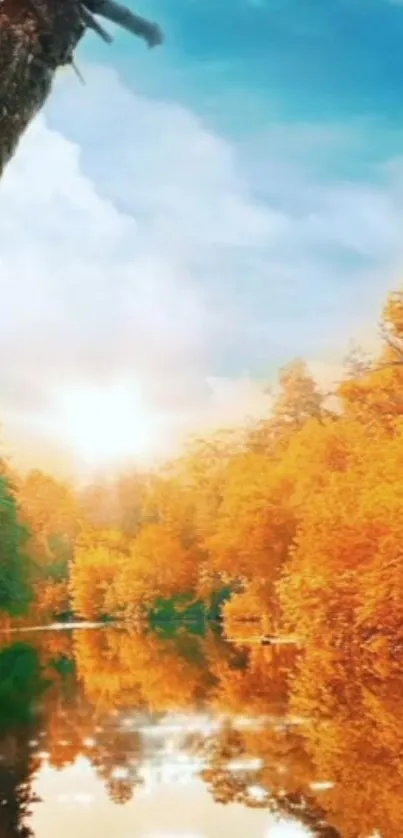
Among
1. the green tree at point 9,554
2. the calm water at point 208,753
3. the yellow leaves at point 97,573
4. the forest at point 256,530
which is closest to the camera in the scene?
the calm water at point 208,753

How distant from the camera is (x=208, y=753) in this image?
12.6 metres

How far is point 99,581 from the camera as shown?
56875mm

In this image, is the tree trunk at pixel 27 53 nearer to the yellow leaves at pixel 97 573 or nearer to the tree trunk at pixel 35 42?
the tree trunk at pixel 35 42

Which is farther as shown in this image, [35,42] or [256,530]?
[256,530]

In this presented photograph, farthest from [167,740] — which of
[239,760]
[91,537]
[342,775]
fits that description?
[91,537]

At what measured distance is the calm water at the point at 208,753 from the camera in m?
9.21

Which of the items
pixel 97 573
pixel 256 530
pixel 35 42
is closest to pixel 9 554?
pixel 256 530

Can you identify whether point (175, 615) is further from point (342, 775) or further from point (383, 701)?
point (342, 775)

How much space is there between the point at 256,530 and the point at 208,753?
20885 millimetres

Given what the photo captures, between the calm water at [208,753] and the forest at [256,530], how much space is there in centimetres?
200

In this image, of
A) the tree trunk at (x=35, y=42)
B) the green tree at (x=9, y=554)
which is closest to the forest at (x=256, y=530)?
the green tree at (x=9, y=554)

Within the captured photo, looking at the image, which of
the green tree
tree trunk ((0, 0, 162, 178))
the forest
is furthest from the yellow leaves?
tree trunk ((0, 0, 162, 178))

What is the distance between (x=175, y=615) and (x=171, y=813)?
4629cm

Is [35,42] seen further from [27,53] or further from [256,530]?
[256,530]
